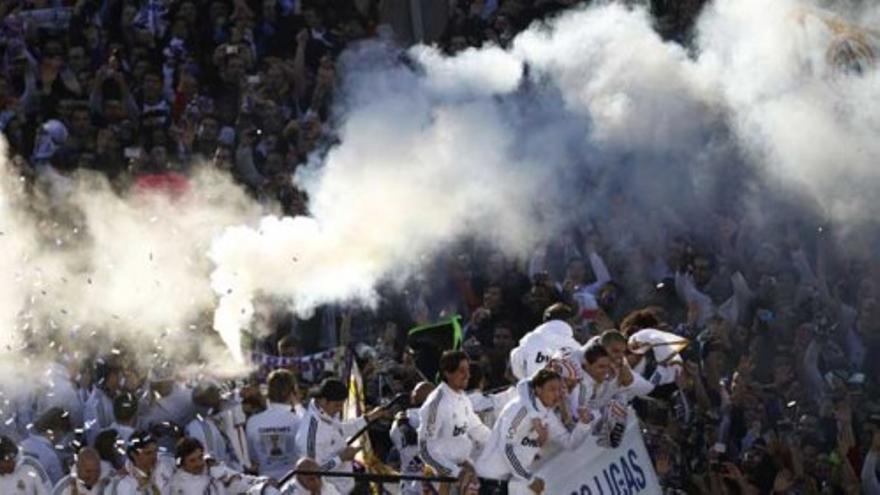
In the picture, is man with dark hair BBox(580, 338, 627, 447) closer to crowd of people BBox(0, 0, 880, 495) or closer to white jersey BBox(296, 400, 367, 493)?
crowd of people BBox(0, 0, 880, 495)

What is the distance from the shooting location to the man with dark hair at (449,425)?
584 inches

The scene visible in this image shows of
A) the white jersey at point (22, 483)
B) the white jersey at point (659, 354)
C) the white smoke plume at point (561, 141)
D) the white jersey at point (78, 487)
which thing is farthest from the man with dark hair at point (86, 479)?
the white jersey at point (659, 354)

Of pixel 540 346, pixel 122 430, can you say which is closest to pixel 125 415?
pixel 122 430

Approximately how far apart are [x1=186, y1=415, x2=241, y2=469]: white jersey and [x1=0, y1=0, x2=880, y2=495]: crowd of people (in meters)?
0.02

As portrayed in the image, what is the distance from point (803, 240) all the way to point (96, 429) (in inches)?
230

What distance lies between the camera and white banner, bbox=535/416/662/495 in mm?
14461

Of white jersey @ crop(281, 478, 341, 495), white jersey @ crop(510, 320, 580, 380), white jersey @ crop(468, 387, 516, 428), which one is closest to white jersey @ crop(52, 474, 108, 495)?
white jersey @ crop(281, 478, 341, 495)

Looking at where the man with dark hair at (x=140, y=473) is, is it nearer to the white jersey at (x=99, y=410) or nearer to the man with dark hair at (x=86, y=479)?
the man with dark hair at (x=86, y=479)

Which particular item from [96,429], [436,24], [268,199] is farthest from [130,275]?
[436,24]

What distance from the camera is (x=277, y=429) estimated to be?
16.3 meters

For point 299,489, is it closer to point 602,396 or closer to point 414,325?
point 602,396

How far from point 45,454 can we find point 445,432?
3155 mm

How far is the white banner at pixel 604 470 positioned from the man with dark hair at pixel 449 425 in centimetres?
58

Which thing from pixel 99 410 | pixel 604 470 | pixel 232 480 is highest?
pixel 99 410
